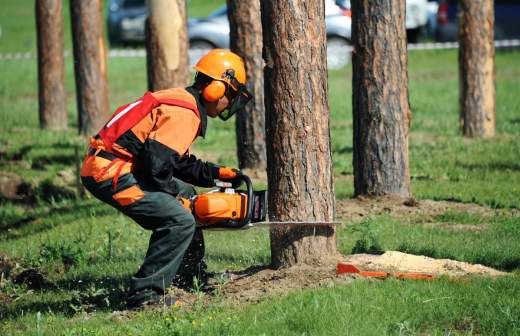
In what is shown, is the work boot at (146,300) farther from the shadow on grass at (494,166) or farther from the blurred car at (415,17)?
the blurred car at (415,17)

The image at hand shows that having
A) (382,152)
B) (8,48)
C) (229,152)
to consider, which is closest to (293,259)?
(382,152)

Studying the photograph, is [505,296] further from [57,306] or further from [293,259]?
[57,306]

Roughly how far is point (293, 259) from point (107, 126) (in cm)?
169

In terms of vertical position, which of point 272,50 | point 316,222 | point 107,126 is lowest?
point 316,222

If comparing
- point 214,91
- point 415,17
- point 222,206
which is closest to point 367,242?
point 222,206

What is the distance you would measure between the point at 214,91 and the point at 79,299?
1.98m

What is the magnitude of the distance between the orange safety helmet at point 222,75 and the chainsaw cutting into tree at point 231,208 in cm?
61

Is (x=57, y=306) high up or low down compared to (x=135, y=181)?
down

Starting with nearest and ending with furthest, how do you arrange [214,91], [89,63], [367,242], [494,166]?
[214,91] < [367,242] < [494,166] < [89,63]

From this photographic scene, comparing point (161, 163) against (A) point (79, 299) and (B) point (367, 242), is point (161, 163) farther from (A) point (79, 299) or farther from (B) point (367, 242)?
(B) point (367, 242)

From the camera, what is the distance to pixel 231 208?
678 cm

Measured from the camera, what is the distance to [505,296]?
6297 millimetres

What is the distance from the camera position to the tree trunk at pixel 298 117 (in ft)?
22.7

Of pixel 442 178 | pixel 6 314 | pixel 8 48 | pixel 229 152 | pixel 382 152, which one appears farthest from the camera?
pixel 8 48
